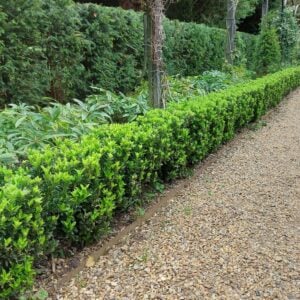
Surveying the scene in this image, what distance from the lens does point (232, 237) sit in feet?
9.18

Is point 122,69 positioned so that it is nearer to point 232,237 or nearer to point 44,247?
point 232,237

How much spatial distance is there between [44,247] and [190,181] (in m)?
2.09

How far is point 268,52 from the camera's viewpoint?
1280cm

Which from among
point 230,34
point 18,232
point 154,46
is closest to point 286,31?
point 230,34

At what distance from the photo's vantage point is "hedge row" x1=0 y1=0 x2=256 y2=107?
4.89m

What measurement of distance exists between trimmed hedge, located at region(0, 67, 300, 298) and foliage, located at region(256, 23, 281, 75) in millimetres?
9551

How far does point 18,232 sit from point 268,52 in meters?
12.4

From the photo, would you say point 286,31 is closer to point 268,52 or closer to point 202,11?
point 268,52

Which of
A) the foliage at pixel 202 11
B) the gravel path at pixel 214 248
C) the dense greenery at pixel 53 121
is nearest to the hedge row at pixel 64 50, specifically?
the dense greenery at pixel 53 121

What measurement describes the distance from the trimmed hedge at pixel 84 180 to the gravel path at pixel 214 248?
271mm

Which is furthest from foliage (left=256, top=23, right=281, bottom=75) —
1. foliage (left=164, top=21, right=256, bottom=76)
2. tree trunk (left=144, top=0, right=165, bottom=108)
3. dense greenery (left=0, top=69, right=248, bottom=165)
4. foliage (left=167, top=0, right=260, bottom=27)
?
tree trunk (left=144, top=0, right=165, bottom=108)

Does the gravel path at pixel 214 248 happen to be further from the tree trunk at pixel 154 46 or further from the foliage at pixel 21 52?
the foliage at pixel 21 52

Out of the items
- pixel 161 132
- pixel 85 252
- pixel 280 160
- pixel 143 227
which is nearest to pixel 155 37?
pixel 161 132

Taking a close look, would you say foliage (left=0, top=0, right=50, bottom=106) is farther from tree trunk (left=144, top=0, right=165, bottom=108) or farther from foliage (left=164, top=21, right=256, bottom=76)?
foliage (left=164, top=21, right=256, bottom=76)
